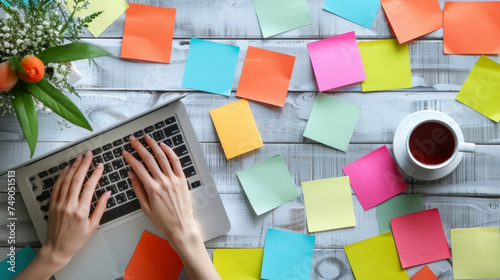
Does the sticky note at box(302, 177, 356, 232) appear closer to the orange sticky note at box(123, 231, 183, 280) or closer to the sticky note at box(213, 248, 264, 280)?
the sticky note at box(213, 248, 264, 280)

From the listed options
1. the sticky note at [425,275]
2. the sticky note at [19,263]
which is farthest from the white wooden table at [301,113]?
the sticky note at [19,263]

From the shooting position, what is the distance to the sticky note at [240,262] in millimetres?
1017

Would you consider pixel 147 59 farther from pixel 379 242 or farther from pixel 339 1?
pixel 379 242

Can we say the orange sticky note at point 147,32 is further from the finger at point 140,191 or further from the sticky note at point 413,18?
the sticky note at point 413,18

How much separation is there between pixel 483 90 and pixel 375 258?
479 mm

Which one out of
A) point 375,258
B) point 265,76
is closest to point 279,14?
point 265,76

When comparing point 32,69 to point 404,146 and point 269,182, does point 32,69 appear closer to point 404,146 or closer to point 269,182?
point 269,182

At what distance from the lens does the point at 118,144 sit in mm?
953

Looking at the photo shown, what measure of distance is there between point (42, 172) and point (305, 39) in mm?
675

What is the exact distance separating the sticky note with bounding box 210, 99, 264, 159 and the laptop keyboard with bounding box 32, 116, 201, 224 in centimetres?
10

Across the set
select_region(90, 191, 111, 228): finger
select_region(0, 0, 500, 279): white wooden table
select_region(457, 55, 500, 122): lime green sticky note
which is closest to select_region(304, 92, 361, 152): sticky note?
select_region(0, 0, 500, 279): white wooden table

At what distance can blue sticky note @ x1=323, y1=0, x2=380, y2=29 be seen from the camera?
40.4 inches

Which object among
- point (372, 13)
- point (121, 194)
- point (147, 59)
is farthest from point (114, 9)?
point (372, 13)

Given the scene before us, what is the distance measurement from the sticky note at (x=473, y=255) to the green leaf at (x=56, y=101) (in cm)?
87
